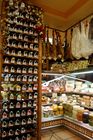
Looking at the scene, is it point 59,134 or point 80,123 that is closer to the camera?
point 80,123

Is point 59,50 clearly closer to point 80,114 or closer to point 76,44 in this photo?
point 76,44

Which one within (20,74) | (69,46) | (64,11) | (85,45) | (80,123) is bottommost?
(80,123)

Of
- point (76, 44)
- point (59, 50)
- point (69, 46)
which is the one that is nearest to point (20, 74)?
point (59, 50)

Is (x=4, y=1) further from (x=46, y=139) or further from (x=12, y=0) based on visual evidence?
(x=46, y=139)

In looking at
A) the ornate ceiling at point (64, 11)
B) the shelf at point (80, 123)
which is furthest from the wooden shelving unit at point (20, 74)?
the shelf at point (80, 123)

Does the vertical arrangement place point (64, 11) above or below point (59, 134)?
above

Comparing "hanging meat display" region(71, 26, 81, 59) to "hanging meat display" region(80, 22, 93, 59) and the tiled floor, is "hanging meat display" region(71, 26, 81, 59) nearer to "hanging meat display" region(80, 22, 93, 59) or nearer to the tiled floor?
"hanging meat display" region(80, 22, 93, 59)

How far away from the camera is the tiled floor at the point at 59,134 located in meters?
3.28

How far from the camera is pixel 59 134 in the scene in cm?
348

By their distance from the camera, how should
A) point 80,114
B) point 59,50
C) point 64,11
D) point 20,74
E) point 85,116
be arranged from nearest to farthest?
point 20,74, point 85,116, point 80,114, point 64,11, point 59,50

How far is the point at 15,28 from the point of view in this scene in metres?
3.04

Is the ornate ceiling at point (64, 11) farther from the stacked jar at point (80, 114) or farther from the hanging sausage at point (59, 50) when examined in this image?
the stacked jar at point (80, 114)

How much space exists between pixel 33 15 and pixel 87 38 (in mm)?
1273

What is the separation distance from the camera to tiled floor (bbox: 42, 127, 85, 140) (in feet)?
10.8
